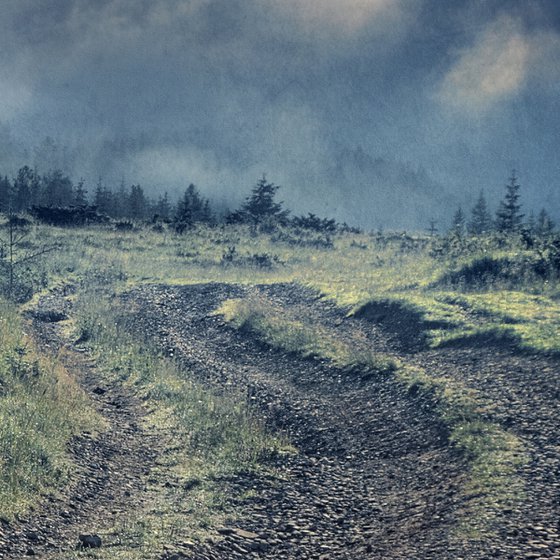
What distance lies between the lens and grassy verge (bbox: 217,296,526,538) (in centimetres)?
804

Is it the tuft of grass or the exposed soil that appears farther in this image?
the tuft of grass

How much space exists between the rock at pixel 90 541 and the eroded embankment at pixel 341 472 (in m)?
1.21

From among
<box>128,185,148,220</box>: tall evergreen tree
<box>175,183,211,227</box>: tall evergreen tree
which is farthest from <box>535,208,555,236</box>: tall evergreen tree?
<box>128,185,148,220</box>: tall evergreen tree

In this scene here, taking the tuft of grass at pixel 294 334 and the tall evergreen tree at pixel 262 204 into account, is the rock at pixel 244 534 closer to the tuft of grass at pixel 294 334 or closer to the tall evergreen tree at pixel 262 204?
the tuft of grass at pixel 294 334

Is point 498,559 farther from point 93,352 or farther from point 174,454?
point 93,352

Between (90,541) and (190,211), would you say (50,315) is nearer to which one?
(90,541)

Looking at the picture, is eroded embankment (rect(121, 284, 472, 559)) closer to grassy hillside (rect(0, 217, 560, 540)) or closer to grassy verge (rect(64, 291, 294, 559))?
grassy verge (rect(64, 291, 294, 559))

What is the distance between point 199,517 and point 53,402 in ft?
16.0

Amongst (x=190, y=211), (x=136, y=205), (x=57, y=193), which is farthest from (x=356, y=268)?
(x=57, y=193)

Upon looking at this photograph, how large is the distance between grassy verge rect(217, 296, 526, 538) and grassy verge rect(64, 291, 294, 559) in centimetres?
319

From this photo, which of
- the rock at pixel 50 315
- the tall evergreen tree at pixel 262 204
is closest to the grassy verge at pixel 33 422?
the rock at pixel 50 315

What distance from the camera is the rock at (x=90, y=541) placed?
24.0ft

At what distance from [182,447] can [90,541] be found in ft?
13.3

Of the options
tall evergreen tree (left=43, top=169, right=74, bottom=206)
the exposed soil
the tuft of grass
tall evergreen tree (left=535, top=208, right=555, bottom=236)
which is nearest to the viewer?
the exposed soil
